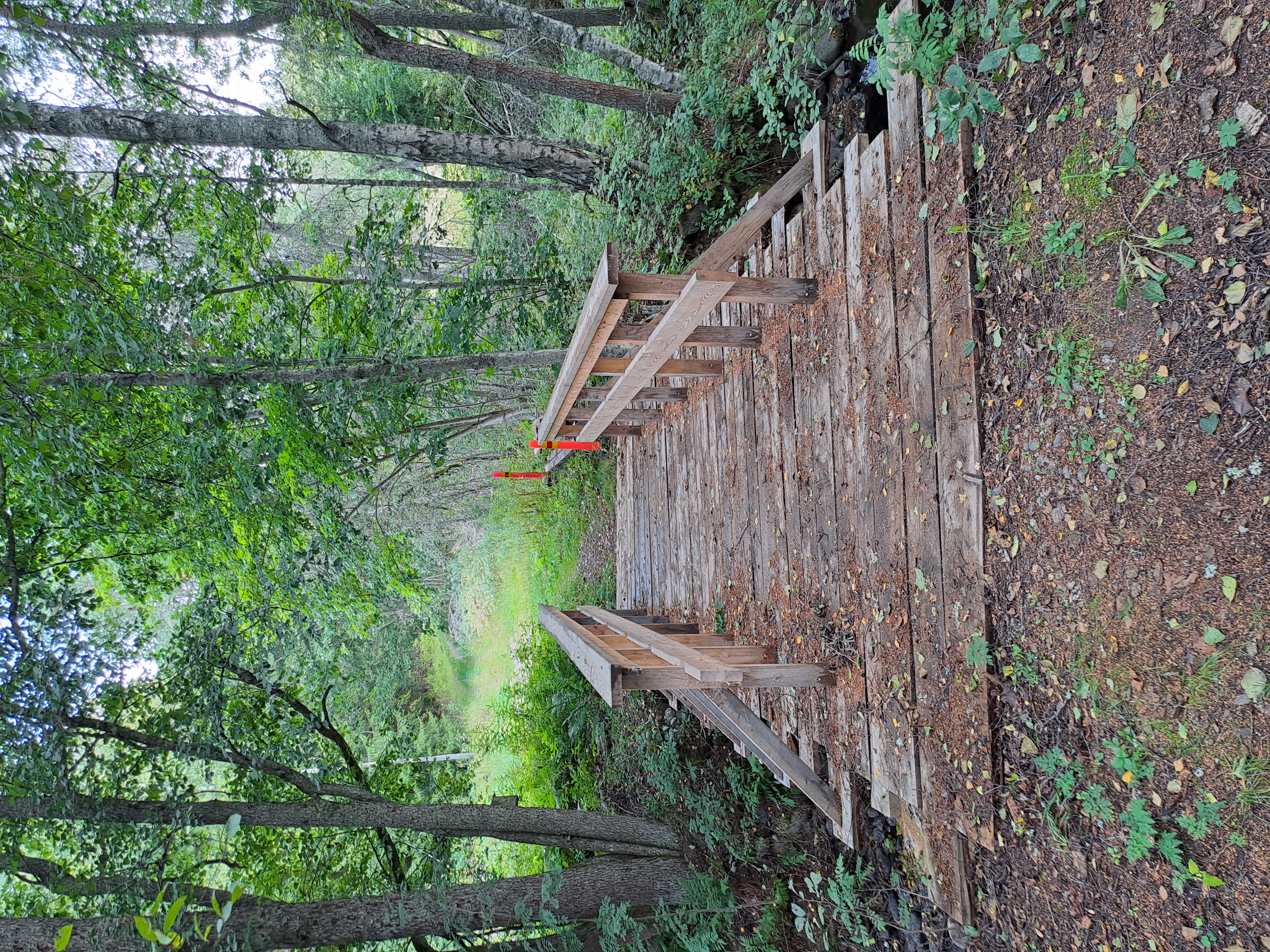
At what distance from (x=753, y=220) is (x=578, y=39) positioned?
346 centimetres

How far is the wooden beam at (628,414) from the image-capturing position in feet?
22.5

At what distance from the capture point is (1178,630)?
1.98 m

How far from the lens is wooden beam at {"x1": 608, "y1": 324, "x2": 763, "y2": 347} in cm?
457

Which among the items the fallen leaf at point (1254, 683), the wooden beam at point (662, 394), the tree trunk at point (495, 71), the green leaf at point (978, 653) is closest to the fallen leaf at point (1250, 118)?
the fallen leaf at point (1254, 683)

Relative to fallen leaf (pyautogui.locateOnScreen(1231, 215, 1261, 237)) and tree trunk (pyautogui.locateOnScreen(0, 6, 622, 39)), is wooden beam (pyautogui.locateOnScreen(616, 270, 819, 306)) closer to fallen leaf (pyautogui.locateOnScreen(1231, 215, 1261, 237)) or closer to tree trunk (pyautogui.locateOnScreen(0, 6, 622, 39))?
fallen leaf (pyautogui.locateOnScreen(1231, 215, 1261, 237))

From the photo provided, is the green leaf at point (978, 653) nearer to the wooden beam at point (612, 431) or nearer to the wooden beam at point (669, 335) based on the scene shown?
the wooden beam at point (669, 335)

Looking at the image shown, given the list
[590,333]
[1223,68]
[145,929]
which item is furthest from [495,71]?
[145,929]

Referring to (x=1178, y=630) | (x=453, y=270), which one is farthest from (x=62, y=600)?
(x=1178, y=630)

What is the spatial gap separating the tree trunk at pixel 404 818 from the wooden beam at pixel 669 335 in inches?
132

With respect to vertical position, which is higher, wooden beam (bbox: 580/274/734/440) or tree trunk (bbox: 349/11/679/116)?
tree trunk (bbox: 349/11/679/116)

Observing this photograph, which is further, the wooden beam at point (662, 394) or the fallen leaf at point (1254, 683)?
the wooden beam at point (662, 394)

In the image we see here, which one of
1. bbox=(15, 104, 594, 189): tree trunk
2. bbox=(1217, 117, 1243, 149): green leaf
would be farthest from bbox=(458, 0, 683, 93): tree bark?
bbox=(1217, 117, 1243, 149): green leaf

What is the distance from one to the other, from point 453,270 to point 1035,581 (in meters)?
9.19

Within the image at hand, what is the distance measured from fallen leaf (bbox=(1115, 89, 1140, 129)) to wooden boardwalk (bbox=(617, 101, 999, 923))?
62 cm
